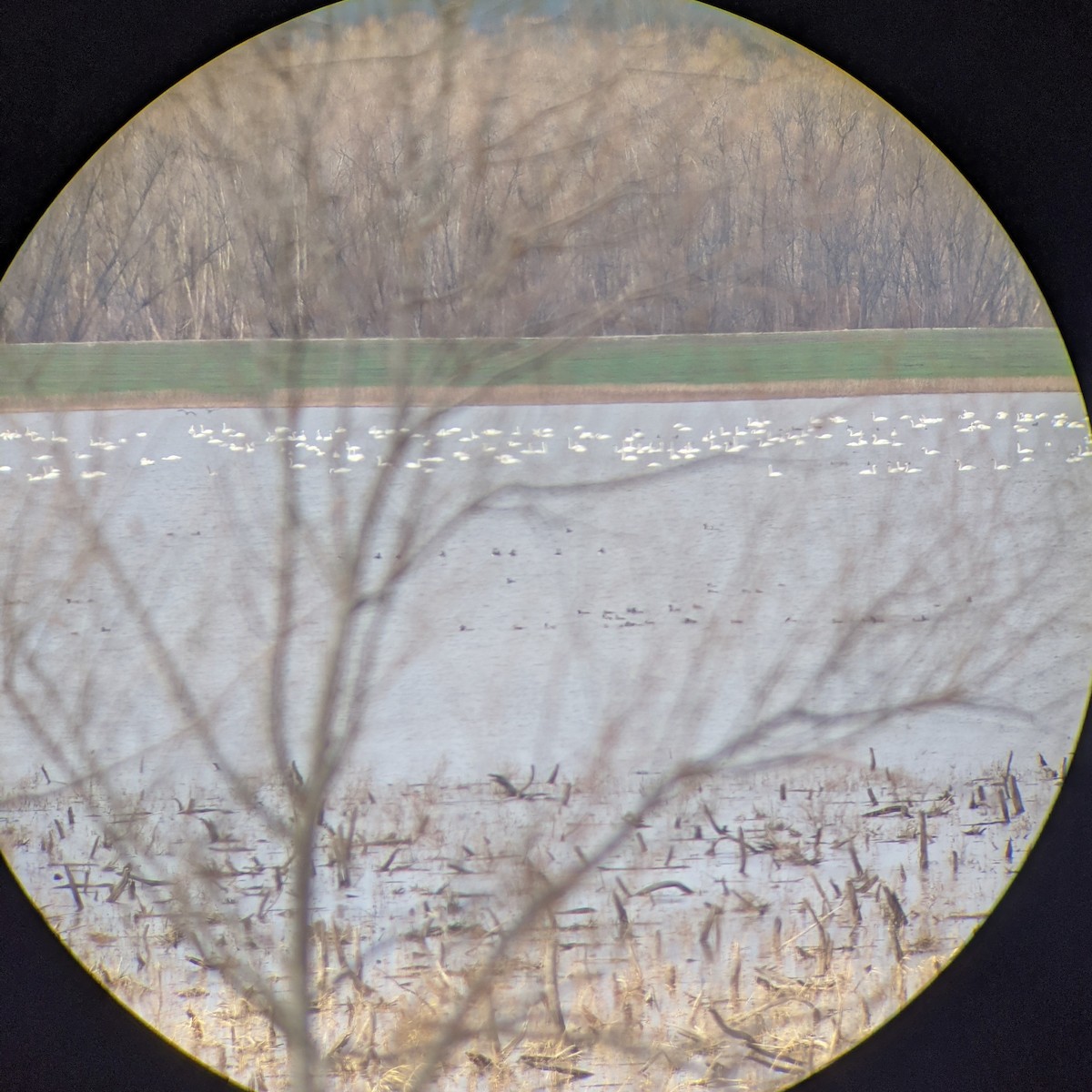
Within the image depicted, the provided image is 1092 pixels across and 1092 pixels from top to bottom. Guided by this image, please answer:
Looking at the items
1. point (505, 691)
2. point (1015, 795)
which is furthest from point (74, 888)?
point (1015, 795)

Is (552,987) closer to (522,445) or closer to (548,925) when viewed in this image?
(548,925)

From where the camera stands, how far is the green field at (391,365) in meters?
1.17

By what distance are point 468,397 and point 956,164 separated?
735 mm

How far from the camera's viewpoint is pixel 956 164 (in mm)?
1330

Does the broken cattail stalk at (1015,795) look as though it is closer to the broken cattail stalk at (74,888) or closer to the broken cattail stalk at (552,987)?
the broken cattail stalk at (552,987)

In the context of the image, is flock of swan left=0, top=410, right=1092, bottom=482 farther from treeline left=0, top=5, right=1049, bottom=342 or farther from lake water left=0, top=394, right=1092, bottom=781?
treeline left=0, top=5, right=1049, bottom=342

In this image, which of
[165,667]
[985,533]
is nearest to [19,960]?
[165,667]

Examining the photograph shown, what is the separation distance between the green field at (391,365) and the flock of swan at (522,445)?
51mm

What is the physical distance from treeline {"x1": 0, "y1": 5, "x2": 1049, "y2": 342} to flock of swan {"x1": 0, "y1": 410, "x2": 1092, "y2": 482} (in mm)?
120

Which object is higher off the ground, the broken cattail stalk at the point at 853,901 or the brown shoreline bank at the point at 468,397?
the brown shoreline bank at the point at 468,397

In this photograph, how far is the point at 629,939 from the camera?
119cm

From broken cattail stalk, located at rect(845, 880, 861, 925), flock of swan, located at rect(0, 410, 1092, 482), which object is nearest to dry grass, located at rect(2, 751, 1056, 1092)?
broken cattail stalk, located at rect(845, 880, 861, 925)

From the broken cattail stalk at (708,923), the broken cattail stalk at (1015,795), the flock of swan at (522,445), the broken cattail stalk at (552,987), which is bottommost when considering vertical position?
the broken cattail stalk at (552,987)

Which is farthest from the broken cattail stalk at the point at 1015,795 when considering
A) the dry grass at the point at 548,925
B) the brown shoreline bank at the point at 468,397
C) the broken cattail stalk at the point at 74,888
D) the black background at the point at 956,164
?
the broken cattail stalk at the point at 74,888
